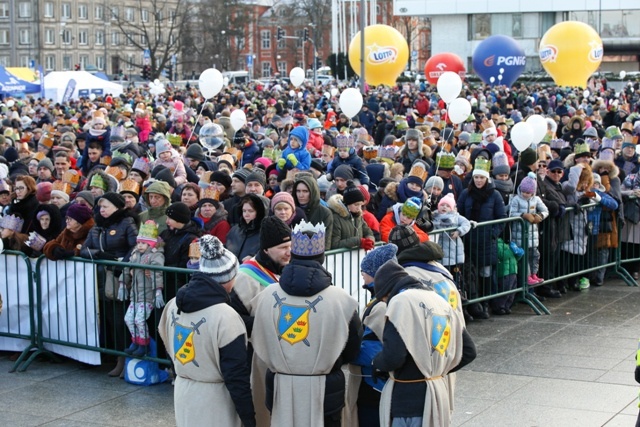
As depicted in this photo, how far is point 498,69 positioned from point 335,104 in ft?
36.2

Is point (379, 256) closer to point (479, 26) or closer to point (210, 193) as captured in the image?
point (210, 193)

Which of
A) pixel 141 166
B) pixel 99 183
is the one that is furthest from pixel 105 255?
pixel 141 166

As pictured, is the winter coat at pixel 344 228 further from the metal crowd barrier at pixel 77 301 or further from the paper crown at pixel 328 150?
the paper crown at pixel 328 150

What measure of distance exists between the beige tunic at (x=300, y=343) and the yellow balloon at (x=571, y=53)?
35.5 m

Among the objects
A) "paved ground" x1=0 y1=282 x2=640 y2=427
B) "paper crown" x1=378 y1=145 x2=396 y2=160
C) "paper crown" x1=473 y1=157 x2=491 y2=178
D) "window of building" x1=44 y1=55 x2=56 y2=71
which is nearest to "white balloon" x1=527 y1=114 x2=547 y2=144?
"paper crown" x1=378 y1=145 x2=396 y2=160

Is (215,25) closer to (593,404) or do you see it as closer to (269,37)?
(269,37)

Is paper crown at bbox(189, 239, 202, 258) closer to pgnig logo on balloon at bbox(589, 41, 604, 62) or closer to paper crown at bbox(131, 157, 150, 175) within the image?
paper crown at bbox(131, 157, 150, 175)

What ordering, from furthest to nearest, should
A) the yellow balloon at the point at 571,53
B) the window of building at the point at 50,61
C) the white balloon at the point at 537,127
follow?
the window of building at the point at 50,61 < the yellow balloon at the point at 571,53 < the white balloon at the point at 537,127

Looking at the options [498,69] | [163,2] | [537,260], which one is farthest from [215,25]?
[537,260]

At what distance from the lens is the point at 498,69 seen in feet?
140

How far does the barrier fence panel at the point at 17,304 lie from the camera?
9.67m

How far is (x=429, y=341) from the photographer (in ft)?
19.0

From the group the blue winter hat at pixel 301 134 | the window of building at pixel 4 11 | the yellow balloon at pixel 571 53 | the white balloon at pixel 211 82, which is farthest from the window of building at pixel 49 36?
the blue winter hat at pixel 301 134

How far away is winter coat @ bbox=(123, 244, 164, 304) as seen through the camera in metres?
8.88
